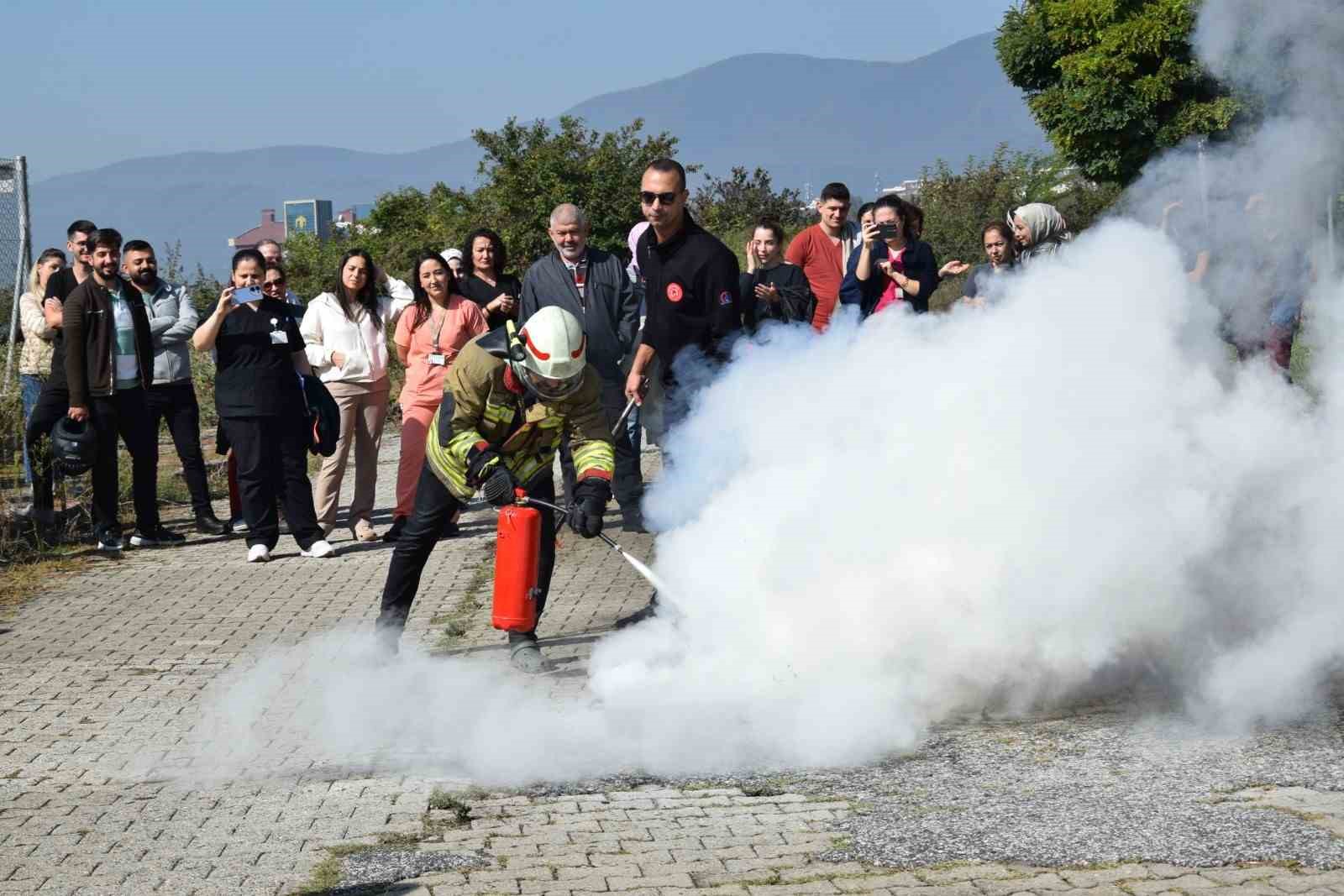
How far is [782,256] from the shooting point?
10.3 meters

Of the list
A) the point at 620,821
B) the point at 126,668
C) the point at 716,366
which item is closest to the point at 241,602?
the point at 126,668

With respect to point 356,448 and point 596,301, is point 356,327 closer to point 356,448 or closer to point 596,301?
point 356,448

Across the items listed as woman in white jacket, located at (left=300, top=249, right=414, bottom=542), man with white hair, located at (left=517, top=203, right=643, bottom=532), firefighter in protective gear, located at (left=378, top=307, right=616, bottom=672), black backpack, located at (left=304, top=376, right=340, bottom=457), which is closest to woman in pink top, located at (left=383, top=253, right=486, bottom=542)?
woman in white jacket, located at (left=300, top=249, right=414, bottom=542)

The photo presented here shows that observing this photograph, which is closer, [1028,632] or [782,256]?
[1028,632]

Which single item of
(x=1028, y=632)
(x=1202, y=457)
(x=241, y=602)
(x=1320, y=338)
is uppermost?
(x=1320, y=338)

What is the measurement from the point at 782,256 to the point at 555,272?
1559 mm

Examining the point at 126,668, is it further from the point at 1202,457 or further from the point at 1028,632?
the point at 1202,457

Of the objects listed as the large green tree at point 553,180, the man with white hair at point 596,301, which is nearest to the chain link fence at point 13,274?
the man with white hair at point 596,301

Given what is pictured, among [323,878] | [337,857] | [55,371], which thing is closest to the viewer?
[323,878]

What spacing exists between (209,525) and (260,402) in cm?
196

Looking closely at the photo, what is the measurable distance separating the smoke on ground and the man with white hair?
275 cm

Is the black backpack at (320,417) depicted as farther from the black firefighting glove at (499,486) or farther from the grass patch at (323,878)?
the grass patch at (323,878)

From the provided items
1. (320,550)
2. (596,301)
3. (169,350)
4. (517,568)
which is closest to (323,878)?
(517,568)

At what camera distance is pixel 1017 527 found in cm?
606
